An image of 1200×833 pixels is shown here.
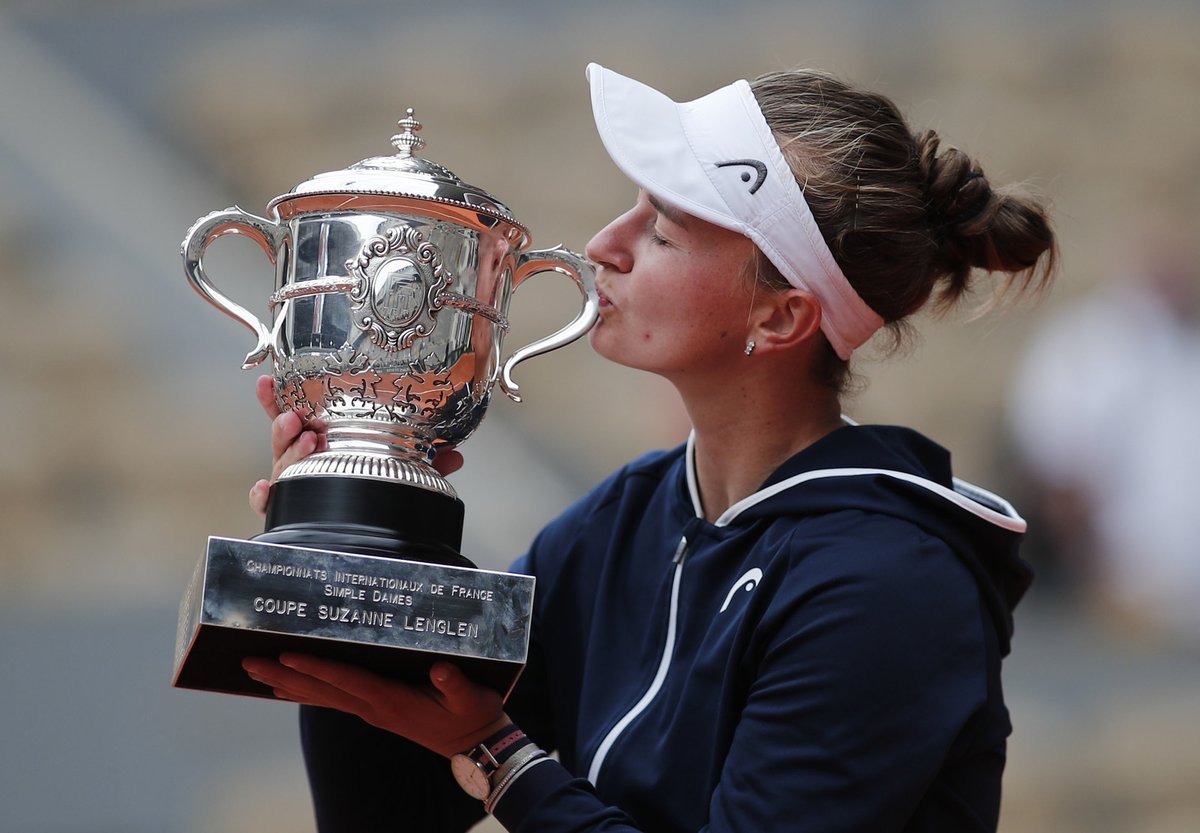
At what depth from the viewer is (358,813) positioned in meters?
1.77

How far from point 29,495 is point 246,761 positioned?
110 centimetres

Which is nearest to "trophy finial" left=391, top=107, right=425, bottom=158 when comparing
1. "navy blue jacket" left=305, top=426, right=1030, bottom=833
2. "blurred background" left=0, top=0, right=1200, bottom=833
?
"navy blue jacket" left=305, top=426, right=1030, bottom=833

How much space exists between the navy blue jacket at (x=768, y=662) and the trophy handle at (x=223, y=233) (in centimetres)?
43

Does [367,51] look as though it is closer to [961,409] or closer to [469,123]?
[469,123]

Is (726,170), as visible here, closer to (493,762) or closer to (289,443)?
(289,443)

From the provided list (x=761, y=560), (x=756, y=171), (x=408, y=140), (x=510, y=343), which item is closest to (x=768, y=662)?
(x=761, y=560)

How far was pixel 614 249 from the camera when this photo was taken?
166 cm

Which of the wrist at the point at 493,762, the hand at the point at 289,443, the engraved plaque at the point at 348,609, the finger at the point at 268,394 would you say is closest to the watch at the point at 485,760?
the wrist at the point at 493,762

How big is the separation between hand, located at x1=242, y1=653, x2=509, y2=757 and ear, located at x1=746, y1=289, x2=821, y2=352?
0.44 metres

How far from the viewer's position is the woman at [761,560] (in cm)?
146

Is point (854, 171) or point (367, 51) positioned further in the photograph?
point (367, 51)

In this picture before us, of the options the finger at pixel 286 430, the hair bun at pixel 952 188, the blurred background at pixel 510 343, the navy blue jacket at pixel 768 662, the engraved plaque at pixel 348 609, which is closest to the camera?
the engraved plaque at pixel 348 609

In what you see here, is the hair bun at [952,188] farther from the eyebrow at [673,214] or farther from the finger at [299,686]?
the finger at [299,686]

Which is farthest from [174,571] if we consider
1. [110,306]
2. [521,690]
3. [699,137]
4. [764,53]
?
[699,137]
